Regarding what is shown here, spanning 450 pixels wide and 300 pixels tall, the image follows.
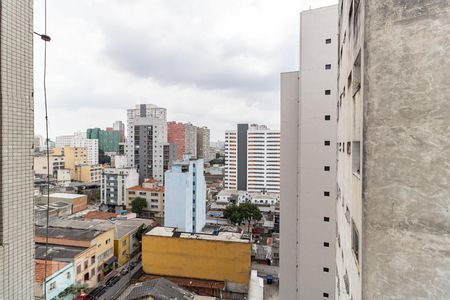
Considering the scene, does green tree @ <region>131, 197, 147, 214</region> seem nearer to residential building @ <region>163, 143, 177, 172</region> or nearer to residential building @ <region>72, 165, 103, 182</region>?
residential building @ <region>163, 143, 177, 172</region>

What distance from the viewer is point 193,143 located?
8131 centimetres

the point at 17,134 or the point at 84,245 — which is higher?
the point at 17,134

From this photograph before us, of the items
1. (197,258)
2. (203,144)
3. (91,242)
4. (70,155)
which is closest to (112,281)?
(91,242)

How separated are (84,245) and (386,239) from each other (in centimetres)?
2212

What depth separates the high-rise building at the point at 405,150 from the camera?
2531 millimetres

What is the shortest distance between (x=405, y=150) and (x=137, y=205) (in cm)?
3933

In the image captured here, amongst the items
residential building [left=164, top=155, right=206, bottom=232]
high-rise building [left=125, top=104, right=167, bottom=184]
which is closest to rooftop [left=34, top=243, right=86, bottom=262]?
residential building [left=164, top=155, right=206, bottom=232]

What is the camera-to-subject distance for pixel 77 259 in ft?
57.8

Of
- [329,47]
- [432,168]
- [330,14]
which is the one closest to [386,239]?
[432,168]

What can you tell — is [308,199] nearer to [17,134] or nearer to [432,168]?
[432,168]

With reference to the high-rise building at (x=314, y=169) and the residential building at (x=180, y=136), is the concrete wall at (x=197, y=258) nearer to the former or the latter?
the high-rise building at (x=314, y=169)

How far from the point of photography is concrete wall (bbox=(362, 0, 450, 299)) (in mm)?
2529

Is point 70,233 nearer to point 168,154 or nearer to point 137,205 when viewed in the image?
point 137,205

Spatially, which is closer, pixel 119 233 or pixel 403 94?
pixel 403 94
